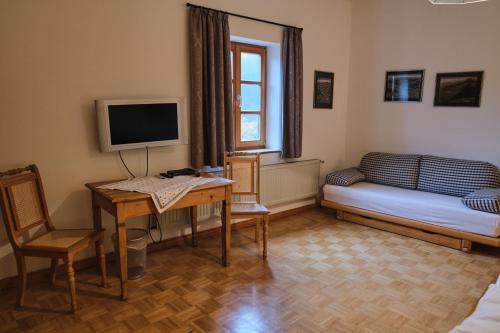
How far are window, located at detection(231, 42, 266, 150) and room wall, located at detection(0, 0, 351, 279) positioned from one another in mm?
474

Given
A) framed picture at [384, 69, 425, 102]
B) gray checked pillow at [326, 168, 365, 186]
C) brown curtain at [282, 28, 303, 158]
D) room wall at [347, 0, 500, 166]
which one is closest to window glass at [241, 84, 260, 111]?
brown curtain at [282, 28, 303, 158]

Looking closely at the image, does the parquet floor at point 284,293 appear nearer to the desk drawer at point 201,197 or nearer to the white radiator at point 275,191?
the white radiator at point 275,191

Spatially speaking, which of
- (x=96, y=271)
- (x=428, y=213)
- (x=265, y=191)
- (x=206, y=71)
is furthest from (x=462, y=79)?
(x=96, y=271)

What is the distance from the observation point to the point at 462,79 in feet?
13.0

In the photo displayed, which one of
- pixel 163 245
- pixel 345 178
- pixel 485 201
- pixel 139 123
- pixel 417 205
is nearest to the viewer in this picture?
pixel 139 123

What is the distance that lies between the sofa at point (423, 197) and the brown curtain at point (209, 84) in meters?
1.75

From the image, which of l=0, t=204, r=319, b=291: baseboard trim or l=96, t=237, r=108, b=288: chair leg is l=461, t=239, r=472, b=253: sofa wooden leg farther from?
l=96, t=237, r=108, b=288: chair leg

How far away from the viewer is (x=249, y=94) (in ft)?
13.6

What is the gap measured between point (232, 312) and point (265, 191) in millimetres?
1871

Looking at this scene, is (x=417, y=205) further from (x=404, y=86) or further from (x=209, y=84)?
(x=209, y=84)

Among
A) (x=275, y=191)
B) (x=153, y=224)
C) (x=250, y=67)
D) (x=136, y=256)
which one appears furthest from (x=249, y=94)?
(x=136, y=256)

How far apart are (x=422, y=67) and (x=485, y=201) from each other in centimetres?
182

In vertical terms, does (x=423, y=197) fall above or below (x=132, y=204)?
below

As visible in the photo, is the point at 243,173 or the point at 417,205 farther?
the point at 417,205
